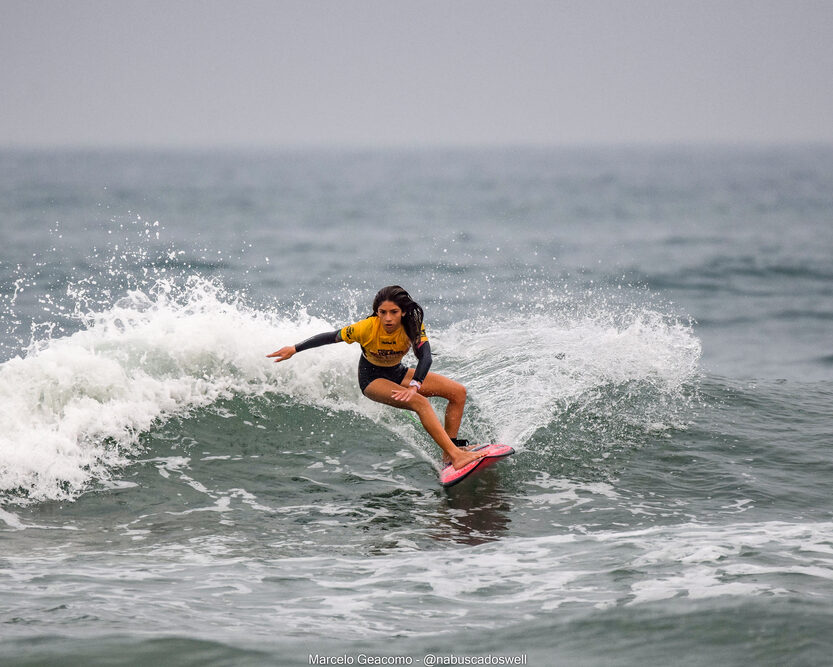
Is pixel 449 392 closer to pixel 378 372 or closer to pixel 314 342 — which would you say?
pixel 378 372

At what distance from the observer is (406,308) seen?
7.94m

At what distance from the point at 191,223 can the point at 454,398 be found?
109ft

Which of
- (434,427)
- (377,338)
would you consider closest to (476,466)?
(434,427)

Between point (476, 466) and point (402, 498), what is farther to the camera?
point (476, 466)

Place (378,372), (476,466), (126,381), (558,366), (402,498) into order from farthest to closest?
(558,366), (126,381), (378,372), (476,466), (402,498)

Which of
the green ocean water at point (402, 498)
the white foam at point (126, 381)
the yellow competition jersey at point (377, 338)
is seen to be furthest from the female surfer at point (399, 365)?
the white foam at point (126, 381)

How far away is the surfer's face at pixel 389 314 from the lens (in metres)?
7.80

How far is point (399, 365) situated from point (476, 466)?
1207mm

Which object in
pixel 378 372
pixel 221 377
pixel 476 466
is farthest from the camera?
pixel 221 377

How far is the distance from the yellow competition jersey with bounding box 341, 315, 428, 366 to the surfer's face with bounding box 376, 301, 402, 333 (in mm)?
154

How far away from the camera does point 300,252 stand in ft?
97.7

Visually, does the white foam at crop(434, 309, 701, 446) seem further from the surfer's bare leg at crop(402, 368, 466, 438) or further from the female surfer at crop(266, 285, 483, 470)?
the female surfer at crop(266, 285, 483, 470)

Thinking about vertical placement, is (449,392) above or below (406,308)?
below

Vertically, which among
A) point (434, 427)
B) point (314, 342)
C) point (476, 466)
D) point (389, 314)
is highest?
point (389, 314)
